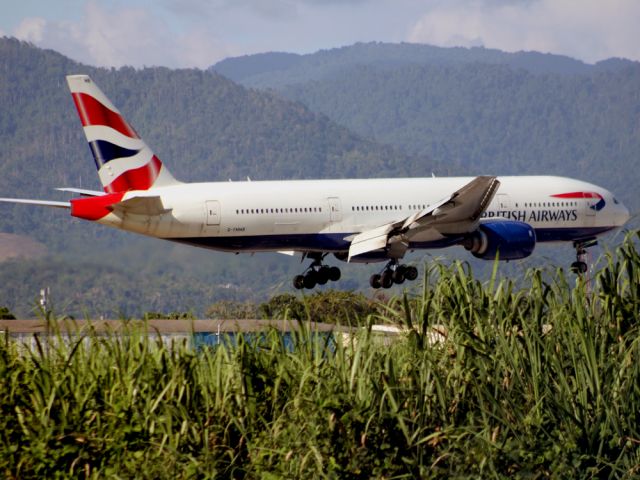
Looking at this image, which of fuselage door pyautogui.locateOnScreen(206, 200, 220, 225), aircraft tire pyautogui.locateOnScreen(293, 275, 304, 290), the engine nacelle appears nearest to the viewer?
fuselage door pyautogui.locateOnScreen(206, 200, 220, 225)

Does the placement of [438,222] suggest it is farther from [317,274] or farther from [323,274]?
[317,274]

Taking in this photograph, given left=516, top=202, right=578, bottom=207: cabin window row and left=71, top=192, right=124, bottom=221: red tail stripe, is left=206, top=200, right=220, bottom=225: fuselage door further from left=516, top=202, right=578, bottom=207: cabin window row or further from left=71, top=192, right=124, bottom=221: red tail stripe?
left=516, top=202, right=578, bottom=207: cabin window row

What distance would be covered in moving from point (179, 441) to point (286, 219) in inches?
1366

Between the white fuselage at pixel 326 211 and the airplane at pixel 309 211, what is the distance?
0.15ft

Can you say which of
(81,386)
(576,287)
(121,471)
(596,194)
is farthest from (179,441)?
(596,194)

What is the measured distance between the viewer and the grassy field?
18.0 meters

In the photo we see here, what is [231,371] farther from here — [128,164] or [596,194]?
Answer: [596,194]

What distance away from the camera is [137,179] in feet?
174

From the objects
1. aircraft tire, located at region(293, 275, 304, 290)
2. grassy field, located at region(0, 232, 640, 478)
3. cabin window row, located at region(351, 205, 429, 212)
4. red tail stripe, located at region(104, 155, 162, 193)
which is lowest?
grassy field, located at region(0, 232, 640, 478)

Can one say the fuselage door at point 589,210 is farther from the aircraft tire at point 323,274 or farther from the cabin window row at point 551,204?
the aircraft tire at point 323,274

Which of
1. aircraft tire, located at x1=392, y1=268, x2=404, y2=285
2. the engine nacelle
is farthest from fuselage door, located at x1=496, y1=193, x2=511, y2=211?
the engine nacelle

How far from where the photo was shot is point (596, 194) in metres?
58.6

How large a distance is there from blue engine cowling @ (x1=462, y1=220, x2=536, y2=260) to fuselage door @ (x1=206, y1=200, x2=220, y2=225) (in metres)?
10.8

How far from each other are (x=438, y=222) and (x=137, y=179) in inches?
500
